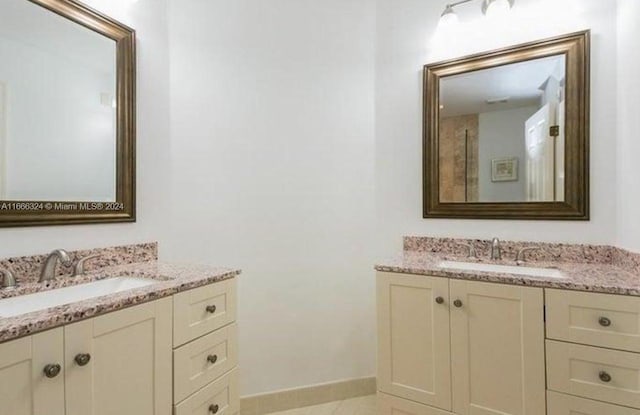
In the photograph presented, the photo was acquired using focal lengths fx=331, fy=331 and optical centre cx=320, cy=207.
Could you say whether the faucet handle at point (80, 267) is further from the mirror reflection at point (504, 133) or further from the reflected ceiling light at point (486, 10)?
the reflected ceiling light at point (486, 10)

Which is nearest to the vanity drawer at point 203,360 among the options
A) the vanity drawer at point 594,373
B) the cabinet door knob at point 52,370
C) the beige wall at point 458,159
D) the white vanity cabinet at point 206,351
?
the white vanity cabinet at point 206,351

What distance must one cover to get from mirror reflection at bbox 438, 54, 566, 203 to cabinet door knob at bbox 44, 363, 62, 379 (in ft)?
5.95

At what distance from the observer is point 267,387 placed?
1.96m

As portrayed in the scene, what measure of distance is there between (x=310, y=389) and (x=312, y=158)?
56.1 inches

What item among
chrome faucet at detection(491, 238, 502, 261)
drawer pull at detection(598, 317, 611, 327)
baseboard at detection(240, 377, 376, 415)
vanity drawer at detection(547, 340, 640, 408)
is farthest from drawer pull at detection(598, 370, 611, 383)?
baseboard at detection(240, 377, 376, 415)

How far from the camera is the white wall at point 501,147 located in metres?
1.73

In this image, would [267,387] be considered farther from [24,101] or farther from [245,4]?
[245,4]

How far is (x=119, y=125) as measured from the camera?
1.47m

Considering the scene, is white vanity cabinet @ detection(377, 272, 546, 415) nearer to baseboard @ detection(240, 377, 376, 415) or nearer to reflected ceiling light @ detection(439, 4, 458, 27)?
baseboard @ detection(240, 377, 376, 415)

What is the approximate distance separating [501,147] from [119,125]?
189 centimetres

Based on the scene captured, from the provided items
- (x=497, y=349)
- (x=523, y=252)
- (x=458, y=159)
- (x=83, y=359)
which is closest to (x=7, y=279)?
(x=83, y=359)

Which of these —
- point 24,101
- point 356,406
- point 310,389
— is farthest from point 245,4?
point 356,406

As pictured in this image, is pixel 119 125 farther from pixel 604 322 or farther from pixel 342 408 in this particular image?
pixel 604 322

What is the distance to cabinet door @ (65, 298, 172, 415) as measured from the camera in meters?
0.86
